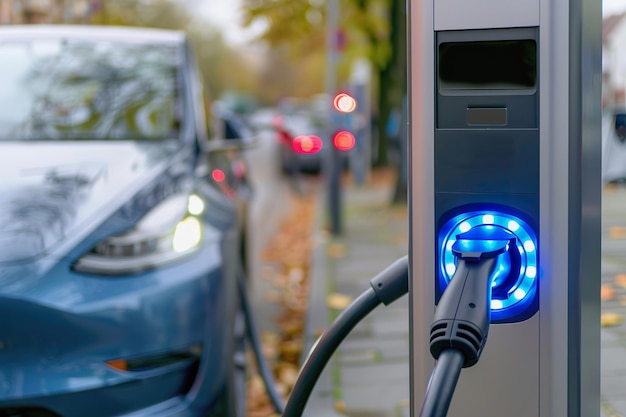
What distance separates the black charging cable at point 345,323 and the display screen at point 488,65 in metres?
0.49

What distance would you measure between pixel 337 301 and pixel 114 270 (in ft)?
11.7

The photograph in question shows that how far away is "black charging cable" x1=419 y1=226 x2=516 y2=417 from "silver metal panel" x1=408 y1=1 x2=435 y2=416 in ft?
0.21

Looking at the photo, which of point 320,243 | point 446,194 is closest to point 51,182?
point 446,194

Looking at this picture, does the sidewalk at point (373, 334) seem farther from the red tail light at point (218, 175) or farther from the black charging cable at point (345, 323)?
the red tail light at point (218, 175)

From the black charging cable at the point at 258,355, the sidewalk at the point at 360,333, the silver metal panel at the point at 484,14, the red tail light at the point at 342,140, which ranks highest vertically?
the silver metal panel at the point at 484,14

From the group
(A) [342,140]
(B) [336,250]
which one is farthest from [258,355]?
(A) [342,140]

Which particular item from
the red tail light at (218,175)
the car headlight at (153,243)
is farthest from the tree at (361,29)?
the car headlight at (153,243)

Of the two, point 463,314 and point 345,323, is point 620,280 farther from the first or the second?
point 463,314

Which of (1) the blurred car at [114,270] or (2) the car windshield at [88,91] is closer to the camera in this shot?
(1) the blurred car at [114,270]

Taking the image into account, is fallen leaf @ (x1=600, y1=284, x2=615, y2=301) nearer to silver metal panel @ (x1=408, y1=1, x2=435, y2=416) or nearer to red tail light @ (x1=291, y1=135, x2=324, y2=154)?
silver metal panel @ (x1=408, y1=1, x2=435, y2=416)

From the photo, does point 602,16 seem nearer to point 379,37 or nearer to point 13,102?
point 13,102

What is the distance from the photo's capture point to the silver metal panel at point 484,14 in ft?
4.92

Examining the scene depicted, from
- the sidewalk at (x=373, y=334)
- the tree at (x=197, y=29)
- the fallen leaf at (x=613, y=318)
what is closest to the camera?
the sidewalk at (x=373, y=334)

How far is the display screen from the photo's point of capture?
1.52 metres
